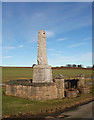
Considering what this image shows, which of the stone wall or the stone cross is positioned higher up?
the stone cross

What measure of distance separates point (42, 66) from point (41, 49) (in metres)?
1.69

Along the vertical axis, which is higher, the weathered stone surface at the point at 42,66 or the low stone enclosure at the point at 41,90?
the weathered stone surface at the point at 42,66

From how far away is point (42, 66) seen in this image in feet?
41.5

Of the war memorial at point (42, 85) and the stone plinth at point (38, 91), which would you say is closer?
the stone plinth at point (38, 91)

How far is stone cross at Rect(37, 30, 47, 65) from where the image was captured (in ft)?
42.3

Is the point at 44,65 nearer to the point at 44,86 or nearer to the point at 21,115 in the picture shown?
the point at 44,86

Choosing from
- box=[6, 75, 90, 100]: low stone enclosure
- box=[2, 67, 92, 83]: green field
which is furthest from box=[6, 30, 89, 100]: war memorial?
box=[2, 67, 92, 83]: green field

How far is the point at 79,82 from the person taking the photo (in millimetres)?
16094

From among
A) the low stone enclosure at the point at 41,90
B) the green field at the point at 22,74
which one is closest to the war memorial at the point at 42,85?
the low stone enclosure at the point at 41,90

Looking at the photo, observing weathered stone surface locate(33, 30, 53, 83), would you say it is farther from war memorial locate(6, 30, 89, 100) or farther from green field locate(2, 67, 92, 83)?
green field locate(2, 67, 92, 83)

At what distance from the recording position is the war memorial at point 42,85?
1089 centimetres

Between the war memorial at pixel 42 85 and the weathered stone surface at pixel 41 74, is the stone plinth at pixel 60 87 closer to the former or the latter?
the war memorial at pixel 42 85

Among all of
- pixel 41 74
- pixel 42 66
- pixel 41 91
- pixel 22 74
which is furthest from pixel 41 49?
pixel 22 74

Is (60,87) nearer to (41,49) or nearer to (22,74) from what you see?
(41,49)
